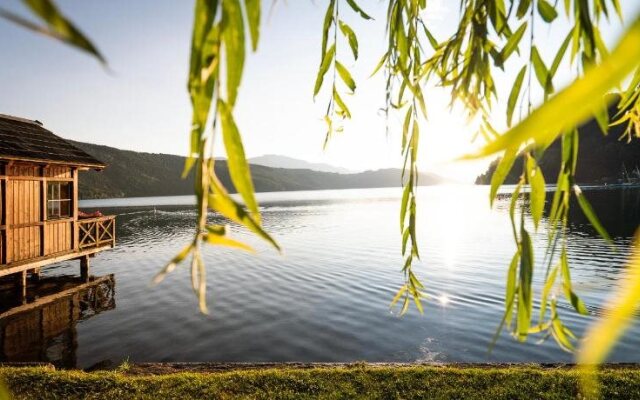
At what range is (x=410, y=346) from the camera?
1462 cm

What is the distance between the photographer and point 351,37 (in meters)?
2.71

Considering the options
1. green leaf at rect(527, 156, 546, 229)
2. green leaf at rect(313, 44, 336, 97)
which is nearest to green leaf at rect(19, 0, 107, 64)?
green leaf at rect(527, 156, 546, 229)

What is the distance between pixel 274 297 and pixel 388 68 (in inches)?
818

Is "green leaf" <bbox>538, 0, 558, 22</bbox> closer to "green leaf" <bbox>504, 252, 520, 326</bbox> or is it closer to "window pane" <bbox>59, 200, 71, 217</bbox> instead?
"green leaf" <bbox>504, 252, 520, 326</bbox>

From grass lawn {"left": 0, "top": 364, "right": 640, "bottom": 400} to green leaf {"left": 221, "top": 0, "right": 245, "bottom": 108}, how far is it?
838cm

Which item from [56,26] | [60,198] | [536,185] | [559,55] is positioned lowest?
[60,198]

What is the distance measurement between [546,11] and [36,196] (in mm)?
21175

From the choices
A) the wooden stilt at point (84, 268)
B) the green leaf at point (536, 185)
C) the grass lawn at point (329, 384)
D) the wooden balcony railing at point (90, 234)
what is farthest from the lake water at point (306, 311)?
the green leaf at point (536, 185)

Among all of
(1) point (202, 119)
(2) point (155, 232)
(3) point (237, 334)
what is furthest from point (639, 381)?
(2) point (155, 232)

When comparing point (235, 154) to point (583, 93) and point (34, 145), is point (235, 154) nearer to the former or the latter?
point (583, 93)

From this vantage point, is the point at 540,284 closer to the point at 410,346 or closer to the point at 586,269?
the point at 586,269

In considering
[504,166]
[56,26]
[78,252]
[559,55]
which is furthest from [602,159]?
[56,26]

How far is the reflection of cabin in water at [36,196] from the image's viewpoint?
15.8 meters

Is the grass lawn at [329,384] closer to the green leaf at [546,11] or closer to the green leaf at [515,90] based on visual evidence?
the green leaf at [515,90]
